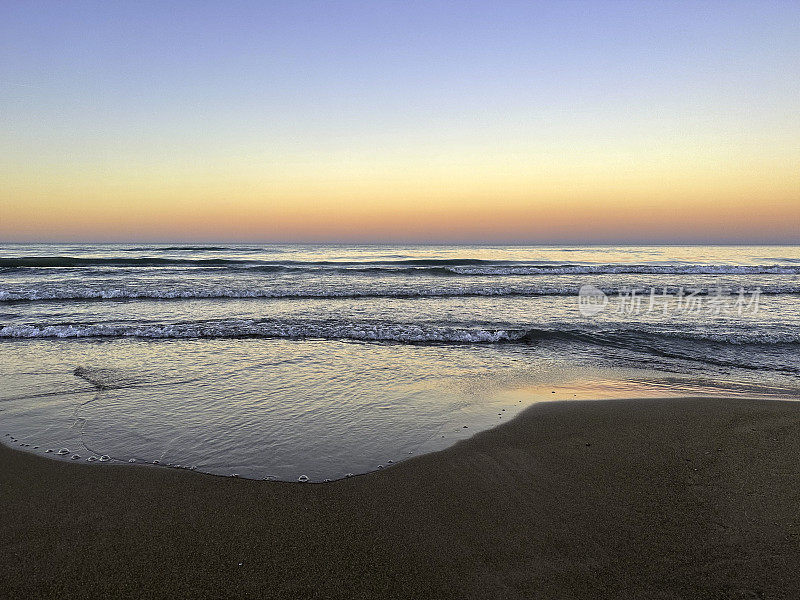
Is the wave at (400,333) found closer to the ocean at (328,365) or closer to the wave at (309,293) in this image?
the ocean at (328,365)

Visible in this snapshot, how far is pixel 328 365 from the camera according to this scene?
7.19 meters

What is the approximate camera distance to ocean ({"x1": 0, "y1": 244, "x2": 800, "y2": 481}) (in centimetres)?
430

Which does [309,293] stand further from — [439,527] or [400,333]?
[439,527]

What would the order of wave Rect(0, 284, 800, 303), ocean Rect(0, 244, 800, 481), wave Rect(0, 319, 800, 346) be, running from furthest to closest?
wave Rect(0, 284, 800, 303), wave Rect(0, 319, 800, 346), ocean Rect(0, 244, 800, 481)

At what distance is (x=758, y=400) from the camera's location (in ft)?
18.3

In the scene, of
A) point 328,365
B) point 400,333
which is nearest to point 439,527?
point 328,365

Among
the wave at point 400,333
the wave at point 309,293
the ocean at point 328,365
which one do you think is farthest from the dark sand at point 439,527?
the wave at point 309,293

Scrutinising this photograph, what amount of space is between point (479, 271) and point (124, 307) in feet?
63.6

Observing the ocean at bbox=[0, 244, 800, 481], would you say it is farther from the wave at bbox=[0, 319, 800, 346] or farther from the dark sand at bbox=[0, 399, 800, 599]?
the dark sand at bbox=[0, 399, 800, 599]

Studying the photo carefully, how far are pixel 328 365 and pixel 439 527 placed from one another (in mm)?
4549

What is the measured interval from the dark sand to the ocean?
0.41 metres

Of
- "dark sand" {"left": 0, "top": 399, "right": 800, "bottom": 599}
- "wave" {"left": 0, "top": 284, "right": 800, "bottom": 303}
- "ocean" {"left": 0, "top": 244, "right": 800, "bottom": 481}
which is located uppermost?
"wave" {"left": 0, "top": 284, "right": 800, "bottom": 303}

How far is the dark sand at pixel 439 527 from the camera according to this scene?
7.87ft

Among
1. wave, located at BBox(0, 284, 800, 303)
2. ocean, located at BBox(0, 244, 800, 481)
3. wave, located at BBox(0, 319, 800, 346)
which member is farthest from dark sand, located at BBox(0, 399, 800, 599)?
wave, located at BBox(0, 284, 800, 303)
